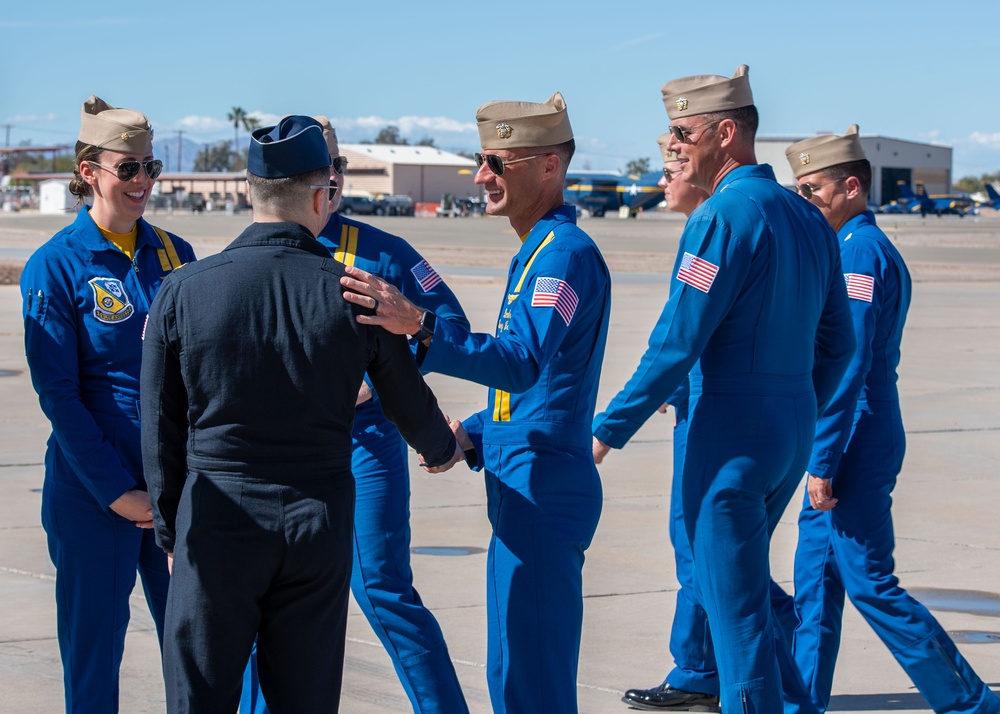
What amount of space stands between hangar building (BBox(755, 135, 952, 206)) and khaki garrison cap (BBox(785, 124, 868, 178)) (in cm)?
11943

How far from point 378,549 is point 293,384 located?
1.32 m

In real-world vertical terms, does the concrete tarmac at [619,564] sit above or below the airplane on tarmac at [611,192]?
below

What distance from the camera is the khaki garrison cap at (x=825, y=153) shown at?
4691mm

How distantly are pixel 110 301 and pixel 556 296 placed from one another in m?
1.34

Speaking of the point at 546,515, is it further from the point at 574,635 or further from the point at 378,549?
the point at 378,549

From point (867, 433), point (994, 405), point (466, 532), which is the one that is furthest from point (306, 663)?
point (994, 405)

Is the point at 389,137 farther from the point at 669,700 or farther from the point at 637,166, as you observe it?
the point at 669,700

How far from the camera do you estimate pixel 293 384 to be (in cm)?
271

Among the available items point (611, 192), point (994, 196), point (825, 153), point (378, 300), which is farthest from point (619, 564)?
point (994, 196)

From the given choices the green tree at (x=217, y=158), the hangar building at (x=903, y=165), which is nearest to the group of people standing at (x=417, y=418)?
the hangar building at (x=903, y=165)

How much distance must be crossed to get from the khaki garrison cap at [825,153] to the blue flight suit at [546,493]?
1517 millimetres

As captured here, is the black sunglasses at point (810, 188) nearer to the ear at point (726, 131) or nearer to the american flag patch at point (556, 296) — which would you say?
the ear at point (726, 131)

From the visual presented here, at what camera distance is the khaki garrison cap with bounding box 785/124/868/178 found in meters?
4.69

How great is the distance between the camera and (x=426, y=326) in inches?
121
